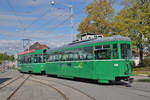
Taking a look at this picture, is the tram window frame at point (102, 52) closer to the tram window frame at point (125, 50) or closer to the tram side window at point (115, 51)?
the tram side window at point (115, 51)

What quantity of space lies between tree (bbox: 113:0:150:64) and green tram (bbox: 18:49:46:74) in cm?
1136

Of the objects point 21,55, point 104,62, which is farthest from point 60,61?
point 21,55

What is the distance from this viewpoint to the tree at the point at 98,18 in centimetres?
3419

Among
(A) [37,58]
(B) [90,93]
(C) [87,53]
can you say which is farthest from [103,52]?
(A) [37,58]

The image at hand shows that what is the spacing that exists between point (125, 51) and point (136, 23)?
16.4 metres

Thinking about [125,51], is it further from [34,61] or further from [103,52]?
[34,61]

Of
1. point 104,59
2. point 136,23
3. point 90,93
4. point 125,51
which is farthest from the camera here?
point 136,23

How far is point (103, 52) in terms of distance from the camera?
13055mm

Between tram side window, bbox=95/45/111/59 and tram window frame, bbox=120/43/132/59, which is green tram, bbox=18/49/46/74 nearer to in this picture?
tram side window, bbox=95/45/111/59

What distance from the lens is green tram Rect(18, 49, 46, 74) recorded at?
23.9 metres

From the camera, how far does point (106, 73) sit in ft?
41.7

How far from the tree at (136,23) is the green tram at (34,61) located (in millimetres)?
11364

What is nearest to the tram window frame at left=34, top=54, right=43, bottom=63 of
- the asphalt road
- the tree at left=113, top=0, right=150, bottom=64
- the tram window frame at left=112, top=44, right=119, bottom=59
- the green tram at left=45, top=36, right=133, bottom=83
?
the green tram at left=45, top=36, right=133, bottom=83

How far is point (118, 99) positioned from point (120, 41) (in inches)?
202
